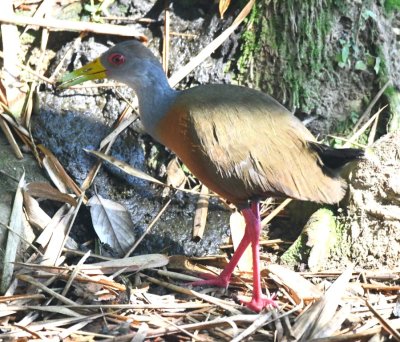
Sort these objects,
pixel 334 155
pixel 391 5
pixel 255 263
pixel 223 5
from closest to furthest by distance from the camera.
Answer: pixel 334 155 < pixel 255 263 < pixel 223 5 < pixel 391 5

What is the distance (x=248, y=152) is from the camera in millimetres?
3537

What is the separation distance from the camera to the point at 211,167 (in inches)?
141

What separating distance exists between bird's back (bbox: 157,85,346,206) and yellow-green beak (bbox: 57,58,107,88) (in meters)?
0.76

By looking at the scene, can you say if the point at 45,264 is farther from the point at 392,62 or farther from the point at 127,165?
the point at 392,62

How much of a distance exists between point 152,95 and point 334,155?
126 cm

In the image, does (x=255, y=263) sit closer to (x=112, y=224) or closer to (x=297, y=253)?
(x=297, y=253)

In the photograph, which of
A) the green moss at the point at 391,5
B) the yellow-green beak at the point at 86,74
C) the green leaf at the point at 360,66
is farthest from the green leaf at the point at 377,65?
the yellow-green beak at the point at 86,74

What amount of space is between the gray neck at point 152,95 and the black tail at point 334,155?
97 cm

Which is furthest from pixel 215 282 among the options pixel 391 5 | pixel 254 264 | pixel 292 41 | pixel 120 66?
pixel 391 5

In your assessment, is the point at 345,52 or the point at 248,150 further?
the point at 345,52

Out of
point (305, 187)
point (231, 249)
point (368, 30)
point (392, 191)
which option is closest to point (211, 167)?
point (305, 187)

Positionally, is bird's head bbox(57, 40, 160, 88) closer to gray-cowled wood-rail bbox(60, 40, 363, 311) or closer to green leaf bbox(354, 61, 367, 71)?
gray-cowled wood-rail bbox(60, 40, 363, 311)

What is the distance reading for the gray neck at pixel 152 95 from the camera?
4.03 metres

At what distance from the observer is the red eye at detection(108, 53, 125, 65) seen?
13.7ft
